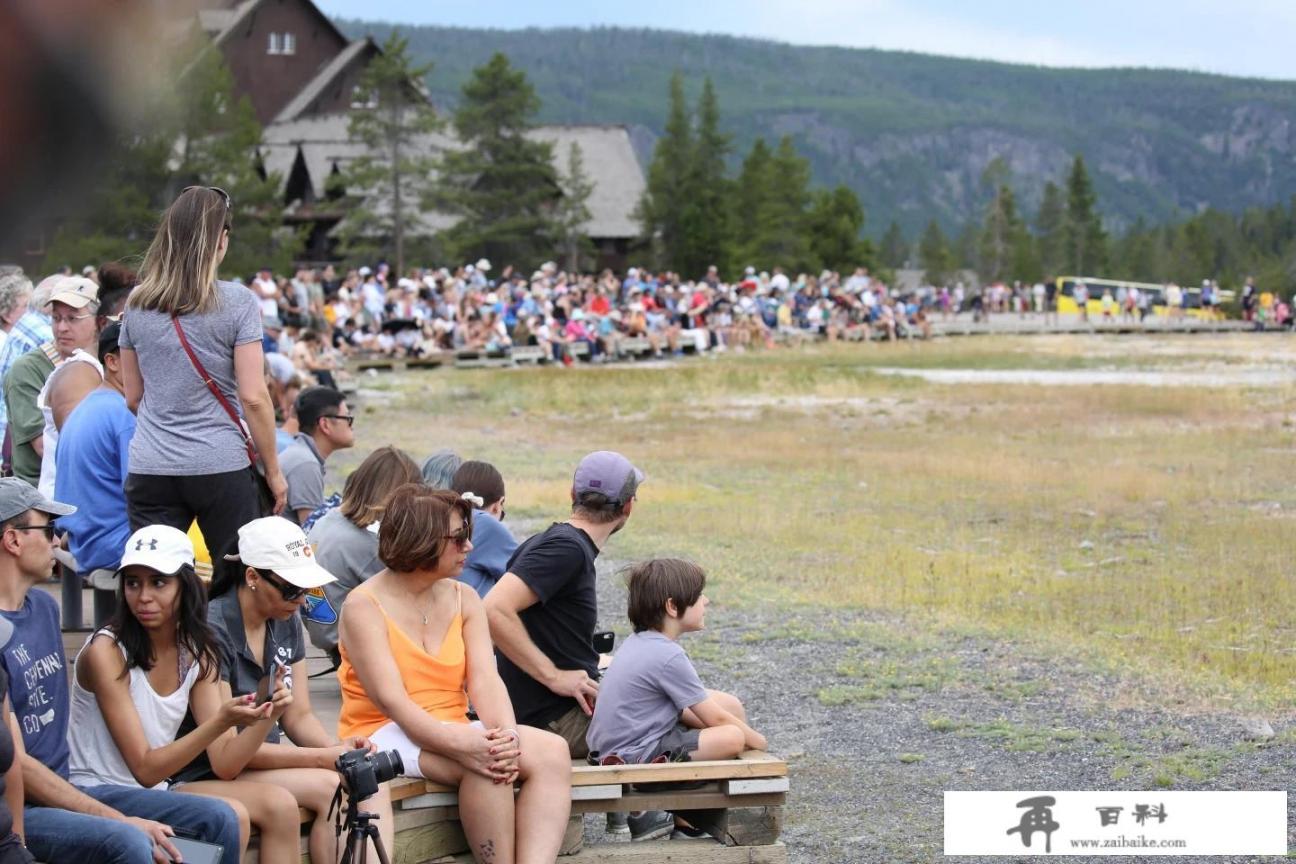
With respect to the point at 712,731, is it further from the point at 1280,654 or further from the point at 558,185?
the point at 558,185

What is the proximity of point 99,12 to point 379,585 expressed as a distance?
2267mm

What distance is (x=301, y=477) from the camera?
8.50 metres

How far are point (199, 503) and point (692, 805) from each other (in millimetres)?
2185

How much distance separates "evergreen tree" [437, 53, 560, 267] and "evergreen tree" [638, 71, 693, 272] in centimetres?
1171

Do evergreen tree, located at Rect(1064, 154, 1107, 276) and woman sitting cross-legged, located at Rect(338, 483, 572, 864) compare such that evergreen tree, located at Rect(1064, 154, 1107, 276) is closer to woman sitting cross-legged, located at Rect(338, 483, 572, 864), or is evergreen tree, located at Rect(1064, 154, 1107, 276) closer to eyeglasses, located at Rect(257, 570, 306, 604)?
woman sitting cross-legged, located at Rect(338, 483, 572, 864)

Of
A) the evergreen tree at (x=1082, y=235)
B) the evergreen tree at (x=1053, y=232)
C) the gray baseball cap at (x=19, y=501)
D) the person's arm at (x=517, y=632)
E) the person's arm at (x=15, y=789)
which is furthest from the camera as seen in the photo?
the evergreen tree at (x=1053, y=232)

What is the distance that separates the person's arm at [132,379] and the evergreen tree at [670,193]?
75.4 m

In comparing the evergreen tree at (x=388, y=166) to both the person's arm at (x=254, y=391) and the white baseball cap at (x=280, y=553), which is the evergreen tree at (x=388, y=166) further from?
the white baseball cap at (x=280, y=553)

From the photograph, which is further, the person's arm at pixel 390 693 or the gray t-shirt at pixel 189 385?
the gray t-shirt at pixel 189 385

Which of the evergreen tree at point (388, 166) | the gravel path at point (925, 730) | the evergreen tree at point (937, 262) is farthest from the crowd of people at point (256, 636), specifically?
the evergreen tree at point (937, 262)

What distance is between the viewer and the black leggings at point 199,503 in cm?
649

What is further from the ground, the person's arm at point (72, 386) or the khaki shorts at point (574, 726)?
the person's arm at point (72, 386)

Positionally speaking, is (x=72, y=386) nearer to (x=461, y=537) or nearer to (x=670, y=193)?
(x=461, y=537)

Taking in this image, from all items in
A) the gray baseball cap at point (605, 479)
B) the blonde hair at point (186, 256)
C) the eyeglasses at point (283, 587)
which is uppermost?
the blonde hair at point (186, 256)
